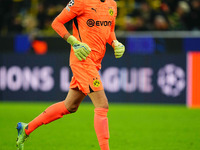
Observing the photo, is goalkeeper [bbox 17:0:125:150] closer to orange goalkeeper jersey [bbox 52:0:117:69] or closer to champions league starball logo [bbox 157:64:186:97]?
orange goalkeeper jersey [bbox 52:0:117:69]

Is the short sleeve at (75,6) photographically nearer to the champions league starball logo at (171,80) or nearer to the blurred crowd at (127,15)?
the champions league starball logo at (171,80)

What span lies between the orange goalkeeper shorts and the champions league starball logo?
770 cm

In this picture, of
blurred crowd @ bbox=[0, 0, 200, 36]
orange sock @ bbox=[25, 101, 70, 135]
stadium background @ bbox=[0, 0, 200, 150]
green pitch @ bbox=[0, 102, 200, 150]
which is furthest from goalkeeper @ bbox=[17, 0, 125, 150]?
blurred crowd @ bbox=[0, 0, 200, 36]

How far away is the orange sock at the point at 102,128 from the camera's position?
5.24 meters

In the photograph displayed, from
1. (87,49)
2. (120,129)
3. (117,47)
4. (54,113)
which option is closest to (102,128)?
(54,113)

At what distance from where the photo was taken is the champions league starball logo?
12.9 metres

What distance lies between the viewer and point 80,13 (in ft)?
18.2

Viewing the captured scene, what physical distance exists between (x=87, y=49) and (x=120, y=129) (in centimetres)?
360

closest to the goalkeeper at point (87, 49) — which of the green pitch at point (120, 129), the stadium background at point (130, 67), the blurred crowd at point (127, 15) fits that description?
the green pitch at point (120, 129)

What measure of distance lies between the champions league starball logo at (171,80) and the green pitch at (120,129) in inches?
18.1

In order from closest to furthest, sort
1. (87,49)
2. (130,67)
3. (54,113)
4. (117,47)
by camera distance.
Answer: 1. (87,49)
2. (54,113)
3. (117,47)
4. (130,67)

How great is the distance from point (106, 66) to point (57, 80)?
Answer: 4.71ft

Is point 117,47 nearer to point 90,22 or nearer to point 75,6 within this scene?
point 90,22

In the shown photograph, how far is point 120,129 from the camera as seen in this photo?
869 cm
